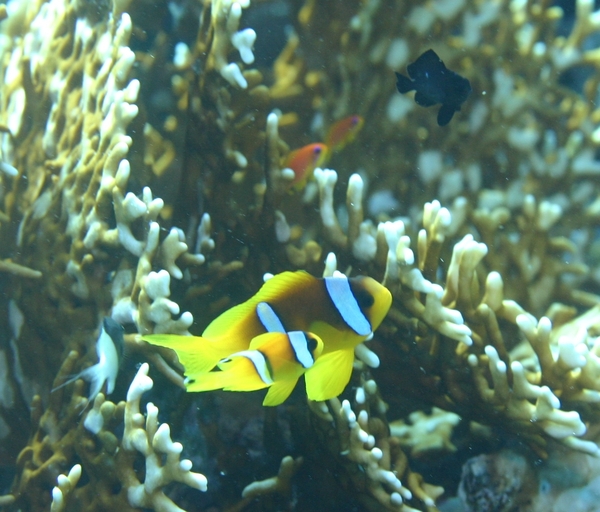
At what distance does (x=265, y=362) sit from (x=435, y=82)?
1844 mm

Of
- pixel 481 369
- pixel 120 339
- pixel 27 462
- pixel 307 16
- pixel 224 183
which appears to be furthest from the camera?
pixel 307 16

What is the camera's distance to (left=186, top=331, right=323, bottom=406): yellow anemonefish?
5.13 feet

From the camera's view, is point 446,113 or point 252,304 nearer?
point 252,304

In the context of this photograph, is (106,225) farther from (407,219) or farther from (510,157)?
(510,157)

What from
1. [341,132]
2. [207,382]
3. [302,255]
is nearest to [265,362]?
[207,382]

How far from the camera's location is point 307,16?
3016 mm

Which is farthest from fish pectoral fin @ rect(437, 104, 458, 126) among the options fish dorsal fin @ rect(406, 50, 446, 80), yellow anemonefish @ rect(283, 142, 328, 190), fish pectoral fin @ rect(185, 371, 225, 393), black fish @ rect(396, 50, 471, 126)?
fish pectoral fin @ rect(185, 371, 225, 393)

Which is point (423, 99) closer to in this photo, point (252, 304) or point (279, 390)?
point (252, 304)

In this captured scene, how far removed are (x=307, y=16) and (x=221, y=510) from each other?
289 centimetres

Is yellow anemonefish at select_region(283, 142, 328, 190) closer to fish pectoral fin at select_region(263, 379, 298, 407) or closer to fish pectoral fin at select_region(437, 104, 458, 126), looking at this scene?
fish pectoral fin at select_region(437, 104, 458, 126)

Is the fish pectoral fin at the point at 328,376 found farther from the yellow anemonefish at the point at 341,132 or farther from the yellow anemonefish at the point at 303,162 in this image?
the yellow anemonefish at the point at 341,132

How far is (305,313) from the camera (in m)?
1.80

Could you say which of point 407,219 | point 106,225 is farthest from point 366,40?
point 106,225

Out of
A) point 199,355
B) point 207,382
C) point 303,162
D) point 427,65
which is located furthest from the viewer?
point 303,162
